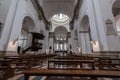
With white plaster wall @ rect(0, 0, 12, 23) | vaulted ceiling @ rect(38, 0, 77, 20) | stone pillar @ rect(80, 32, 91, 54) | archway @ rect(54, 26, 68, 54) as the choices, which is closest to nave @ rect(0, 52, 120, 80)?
white plaster wall @ rect(0, 0, 12, 23)

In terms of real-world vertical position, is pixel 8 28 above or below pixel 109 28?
above

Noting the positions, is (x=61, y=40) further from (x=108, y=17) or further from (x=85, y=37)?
(x=108, y=17)

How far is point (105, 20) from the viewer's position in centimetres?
700

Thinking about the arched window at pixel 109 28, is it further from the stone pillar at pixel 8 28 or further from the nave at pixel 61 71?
the stone pillar at pixel 8 28

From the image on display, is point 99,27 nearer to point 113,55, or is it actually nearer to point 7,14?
point 113,55

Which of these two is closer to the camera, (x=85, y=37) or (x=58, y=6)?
(x=85, y=37)

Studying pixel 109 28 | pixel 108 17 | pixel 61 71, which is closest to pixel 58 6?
pixel 108 17

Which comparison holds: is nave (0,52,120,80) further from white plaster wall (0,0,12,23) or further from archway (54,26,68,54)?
archway (54,26,68,54)

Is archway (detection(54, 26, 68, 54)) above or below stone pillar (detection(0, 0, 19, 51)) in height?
above

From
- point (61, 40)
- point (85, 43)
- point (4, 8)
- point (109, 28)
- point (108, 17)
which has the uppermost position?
point (61, 40)

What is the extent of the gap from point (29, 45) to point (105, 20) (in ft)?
31.3

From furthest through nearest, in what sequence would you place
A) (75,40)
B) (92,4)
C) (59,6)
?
(59,6), (75,40), (92,4)

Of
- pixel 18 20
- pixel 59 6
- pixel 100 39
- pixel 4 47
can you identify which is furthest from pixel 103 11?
pixel 59 6

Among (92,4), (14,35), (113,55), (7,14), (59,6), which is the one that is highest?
(59,6)
